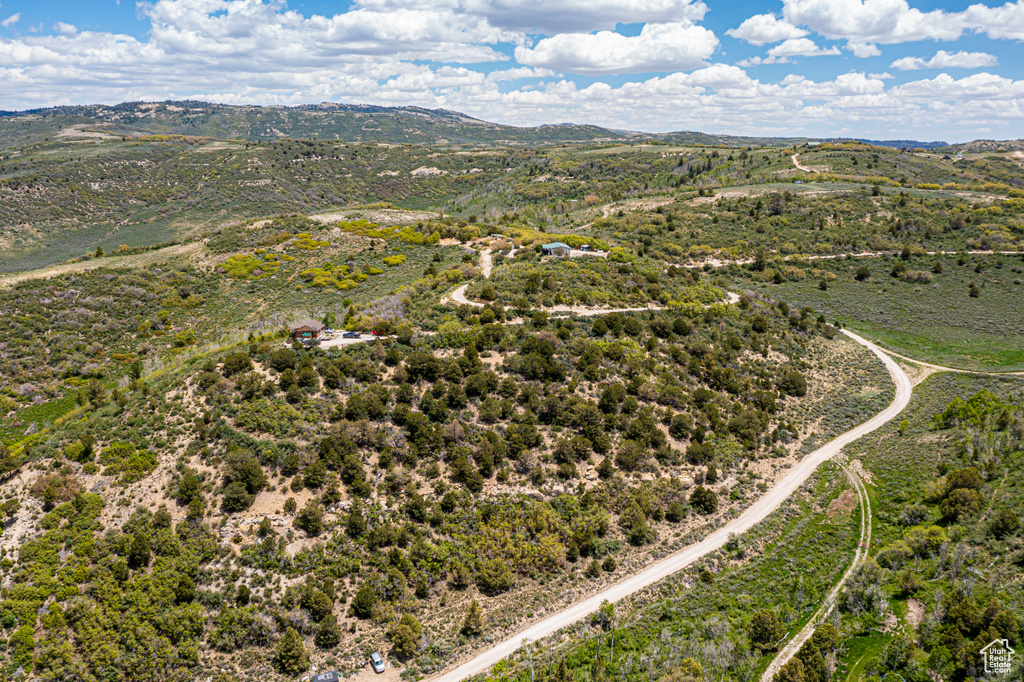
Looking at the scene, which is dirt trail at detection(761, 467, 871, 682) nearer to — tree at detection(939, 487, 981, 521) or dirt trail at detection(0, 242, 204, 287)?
tree at detection(939, 487, 981, 521)

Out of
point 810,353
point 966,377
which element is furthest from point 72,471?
point 966,377

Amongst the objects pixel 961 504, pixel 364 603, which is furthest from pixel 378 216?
pixel 961 504

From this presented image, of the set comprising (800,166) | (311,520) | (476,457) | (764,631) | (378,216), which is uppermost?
(800,166)

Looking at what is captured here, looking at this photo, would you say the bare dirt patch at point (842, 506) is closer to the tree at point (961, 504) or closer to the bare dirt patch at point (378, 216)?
the tree at point (961, 504)

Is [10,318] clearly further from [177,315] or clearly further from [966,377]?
[966,377]

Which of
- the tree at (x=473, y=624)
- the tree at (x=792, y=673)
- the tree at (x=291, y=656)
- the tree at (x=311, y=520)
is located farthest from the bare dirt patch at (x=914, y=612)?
the tree at (x=311, y=520)

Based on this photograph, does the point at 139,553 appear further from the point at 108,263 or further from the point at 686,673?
the point at 108,263

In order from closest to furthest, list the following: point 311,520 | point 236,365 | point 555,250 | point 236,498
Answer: point 311,520
point 236,498
point 236,365
point 555,250

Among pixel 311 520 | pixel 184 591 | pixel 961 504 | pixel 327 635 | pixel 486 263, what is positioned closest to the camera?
pixel 327 635
